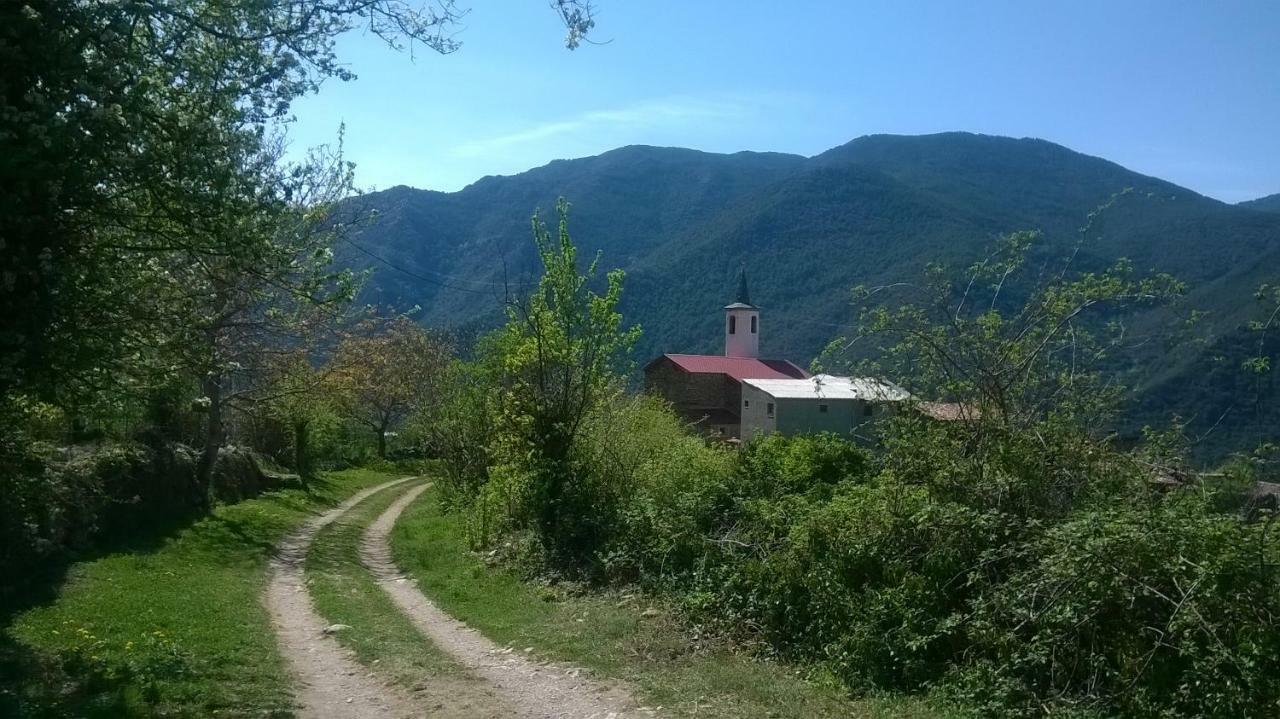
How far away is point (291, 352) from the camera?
84.4ft

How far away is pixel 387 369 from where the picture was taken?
154ft

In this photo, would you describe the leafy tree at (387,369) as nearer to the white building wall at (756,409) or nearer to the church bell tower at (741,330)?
the white building wall at (756,409)

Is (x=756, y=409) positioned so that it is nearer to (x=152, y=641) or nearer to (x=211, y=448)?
(x=211, y=448)

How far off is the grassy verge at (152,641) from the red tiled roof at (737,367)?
47.3m

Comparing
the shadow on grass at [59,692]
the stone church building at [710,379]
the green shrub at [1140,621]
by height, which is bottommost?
the shadow on grass at [59,692]

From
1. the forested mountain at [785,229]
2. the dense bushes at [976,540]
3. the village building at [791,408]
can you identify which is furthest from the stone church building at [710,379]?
the dense bushes at [976,540]

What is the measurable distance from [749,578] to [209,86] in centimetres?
752

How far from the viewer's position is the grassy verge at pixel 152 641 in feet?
24.6

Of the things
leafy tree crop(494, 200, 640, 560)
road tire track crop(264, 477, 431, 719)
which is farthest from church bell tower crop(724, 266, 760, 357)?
road tire track crop(264, 477, 431, 719)

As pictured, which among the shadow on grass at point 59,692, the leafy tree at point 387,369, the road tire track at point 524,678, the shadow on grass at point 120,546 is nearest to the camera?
the shadow on grass at point 59,692

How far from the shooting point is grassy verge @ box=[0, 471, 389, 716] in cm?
749

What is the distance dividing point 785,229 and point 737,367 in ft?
169

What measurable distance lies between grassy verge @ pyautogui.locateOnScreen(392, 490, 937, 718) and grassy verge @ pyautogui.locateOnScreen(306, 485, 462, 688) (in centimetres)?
86

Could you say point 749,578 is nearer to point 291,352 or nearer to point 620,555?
point 620,555
